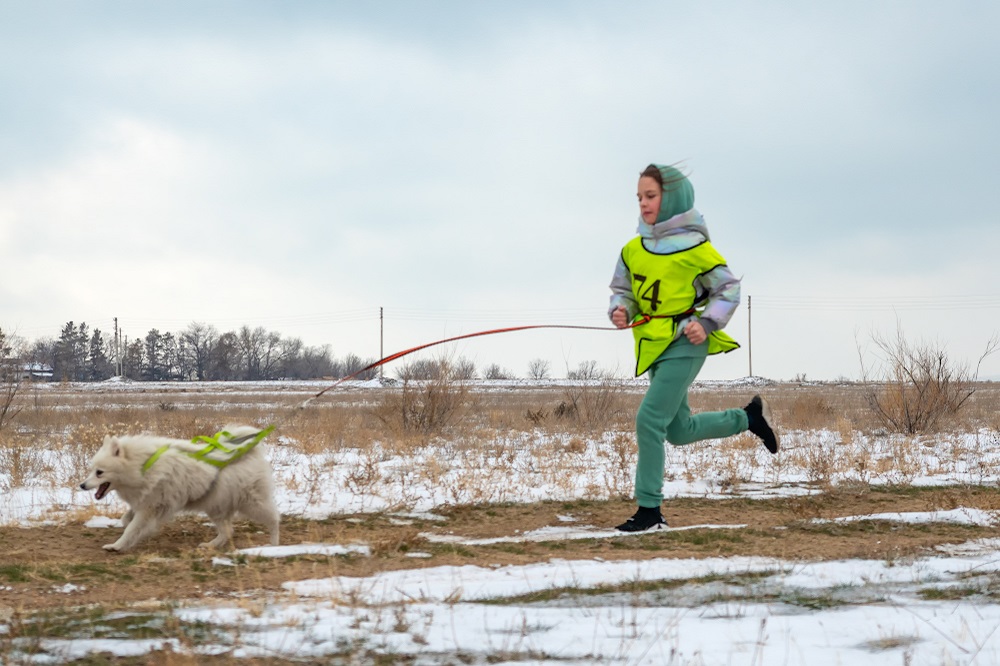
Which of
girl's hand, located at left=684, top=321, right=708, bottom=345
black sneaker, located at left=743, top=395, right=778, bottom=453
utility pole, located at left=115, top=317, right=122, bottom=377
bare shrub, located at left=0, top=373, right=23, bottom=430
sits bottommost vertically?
black sneaker, located at left=743, top=395, right=778, bottom=453

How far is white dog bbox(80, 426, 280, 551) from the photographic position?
5.65 metres

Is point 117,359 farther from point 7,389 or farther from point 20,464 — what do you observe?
point 20,464

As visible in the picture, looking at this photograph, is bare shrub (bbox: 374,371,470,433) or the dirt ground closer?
the dirt ground

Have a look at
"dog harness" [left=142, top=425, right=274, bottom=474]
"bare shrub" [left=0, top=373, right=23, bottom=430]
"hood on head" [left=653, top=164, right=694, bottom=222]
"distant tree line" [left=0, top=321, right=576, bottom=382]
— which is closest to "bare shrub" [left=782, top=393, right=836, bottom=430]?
"hood on head" [left=653, top=164, right=694, bottom=222]

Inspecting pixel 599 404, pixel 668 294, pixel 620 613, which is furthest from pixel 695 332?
pixel 599 404

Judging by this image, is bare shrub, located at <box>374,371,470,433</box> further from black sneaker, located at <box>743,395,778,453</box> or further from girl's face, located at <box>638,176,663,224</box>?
girl's face, located at <box>638,176,663,224</box>

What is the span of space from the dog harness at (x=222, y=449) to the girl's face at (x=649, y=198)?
2.83 meters

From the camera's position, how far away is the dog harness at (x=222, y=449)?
5.73 m

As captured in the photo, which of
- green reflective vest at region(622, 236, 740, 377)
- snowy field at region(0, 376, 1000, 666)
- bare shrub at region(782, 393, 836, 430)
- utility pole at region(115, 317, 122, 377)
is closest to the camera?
snowy field at region(0, 376, 1000, 666)

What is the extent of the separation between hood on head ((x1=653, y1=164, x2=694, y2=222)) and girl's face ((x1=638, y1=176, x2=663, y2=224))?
29 millimetres

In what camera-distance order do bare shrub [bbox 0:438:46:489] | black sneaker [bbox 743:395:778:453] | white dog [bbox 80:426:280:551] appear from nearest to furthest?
1. white dog [bbox 80:426:280:551]
2. black sneaker [bbox 743:395:778:453]
3. bare shrub [bbox 0:438:46:489]

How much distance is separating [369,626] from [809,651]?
153cm

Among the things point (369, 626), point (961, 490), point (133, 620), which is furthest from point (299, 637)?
point (961, 490)

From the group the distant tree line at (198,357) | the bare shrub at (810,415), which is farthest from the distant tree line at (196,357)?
the bare shrub at (810,415)
